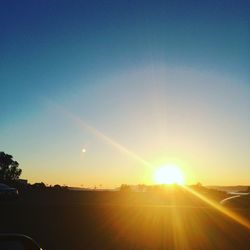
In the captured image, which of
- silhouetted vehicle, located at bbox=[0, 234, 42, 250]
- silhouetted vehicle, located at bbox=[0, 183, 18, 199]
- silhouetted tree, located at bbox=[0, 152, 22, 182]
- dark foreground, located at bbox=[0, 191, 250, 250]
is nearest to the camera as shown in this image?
silhouetted vehicle, located at bbox=[0, 234, 42, 250]

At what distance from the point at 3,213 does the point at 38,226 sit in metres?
5.65

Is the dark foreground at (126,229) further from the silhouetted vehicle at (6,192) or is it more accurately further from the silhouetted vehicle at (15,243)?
the silhouetted vehicle at (6,192)

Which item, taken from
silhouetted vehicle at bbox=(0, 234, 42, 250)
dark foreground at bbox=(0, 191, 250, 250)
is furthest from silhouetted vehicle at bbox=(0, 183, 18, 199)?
silhouetted vehicle at bbox=(0, 234, 42, 250)

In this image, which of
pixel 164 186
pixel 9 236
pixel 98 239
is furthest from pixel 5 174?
pixel 9 236

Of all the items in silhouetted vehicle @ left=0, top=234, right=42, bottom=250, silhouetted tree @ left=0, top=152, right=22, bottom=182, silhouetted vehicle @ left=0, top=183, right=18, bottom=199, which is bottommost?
silhouetted vehicle @ left=0, top=234, right=42, bottom=250

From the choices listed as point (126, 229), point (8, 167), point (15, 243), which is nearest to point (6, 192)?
point (126, 229)

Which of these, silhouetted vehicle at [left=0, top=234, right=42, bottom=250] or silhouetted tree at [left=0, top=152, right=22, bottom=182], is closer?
silhouetted vehicle at [left=0, top=234, right=42, bottom=250]

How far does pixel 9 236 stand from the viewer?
4941 mm

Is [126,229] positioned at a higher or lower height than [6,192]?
lower

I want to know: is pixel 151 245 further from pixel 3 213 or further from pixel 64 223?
pixel 3 213

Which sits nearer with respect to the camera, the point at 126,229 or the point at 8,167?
the point at 126,229

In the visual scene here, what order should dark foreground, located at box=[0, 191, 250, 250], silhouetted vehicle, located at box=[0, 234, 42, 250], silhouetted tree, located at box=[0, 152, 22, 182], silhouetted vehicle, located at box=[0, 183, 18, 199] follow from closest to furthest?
silhouetted vehicle, located at box=[0, 234, 42, 250], dark foreground, located at box=[0, 191, 250, 250], silhouetted vehicle, located at box=[0, 183, 18, 199], silhouetted tree, located at box=[0, 152, 22, 182]

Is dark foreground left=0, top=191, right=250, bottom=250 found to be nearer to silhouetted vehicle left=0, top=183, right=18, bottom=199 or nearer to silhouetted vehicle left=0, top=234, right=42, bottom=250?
silhouetted vehicle left=0, top=234, right=42, bottom=250

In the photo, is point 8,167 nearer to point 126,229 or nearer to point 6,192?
point 6,192
